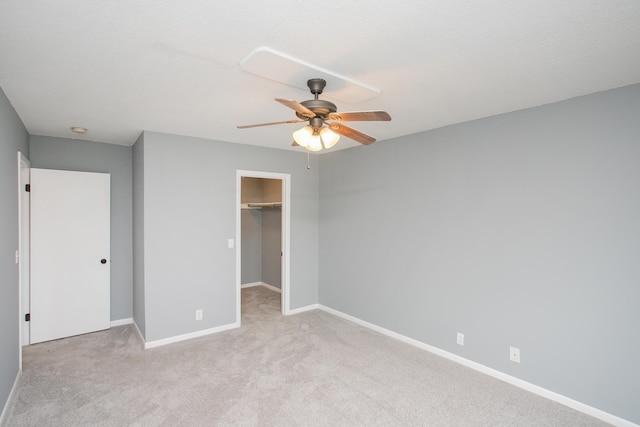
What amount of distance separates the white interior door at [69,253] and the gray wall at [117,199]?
0.13 meters

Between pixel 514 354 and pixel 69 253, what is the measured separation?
5093 millimetres

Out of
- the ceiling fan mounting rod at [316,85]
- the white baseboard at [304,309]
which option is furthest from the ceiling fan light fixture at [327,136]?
the white baseboard at [304,309]

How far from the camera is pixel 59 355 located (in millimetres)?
3453

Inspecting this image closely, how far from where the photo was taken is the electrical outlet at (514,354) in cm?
287

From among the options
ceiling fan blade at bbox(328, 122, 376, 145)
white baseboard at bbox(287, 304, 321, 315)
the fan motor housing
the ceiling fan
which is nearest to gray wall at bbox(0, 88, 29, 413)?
the ceiling fan

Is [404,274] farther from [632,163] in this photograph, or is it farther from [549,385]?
[632,163]

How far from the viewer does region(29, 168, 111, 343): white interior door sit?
385cm

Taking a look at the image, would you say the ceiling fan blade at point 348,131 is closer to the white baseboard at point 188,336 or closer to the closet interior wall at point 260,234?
the white baseboard at point 188,336

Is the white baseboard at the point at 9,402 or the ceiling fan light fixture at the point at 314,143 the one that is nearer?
the ceiling fan light fixture at the point at 314,143

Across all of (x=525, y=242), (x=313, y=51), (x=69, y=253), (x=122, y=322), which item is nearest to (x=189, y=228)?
(x=69, y=253)

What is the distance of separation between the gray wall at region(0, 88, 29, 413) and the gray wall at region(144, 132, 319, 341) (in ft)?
3.54

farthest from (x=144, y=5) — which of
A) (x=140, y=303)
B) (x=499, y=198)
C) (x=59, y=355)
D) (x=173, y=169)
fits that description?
(x=59, y=355)

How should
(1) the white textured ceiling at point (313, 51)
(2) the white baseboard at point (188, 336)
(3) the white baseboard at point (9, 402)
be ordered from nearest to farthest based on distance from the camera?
(1) the white textured ceiling at point (313, 51), (3) the white baseboard at point (9, 402), (2) the white baseboard at point (188, 336)

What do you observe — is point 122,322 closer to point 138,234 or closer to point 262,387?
point 138,234
